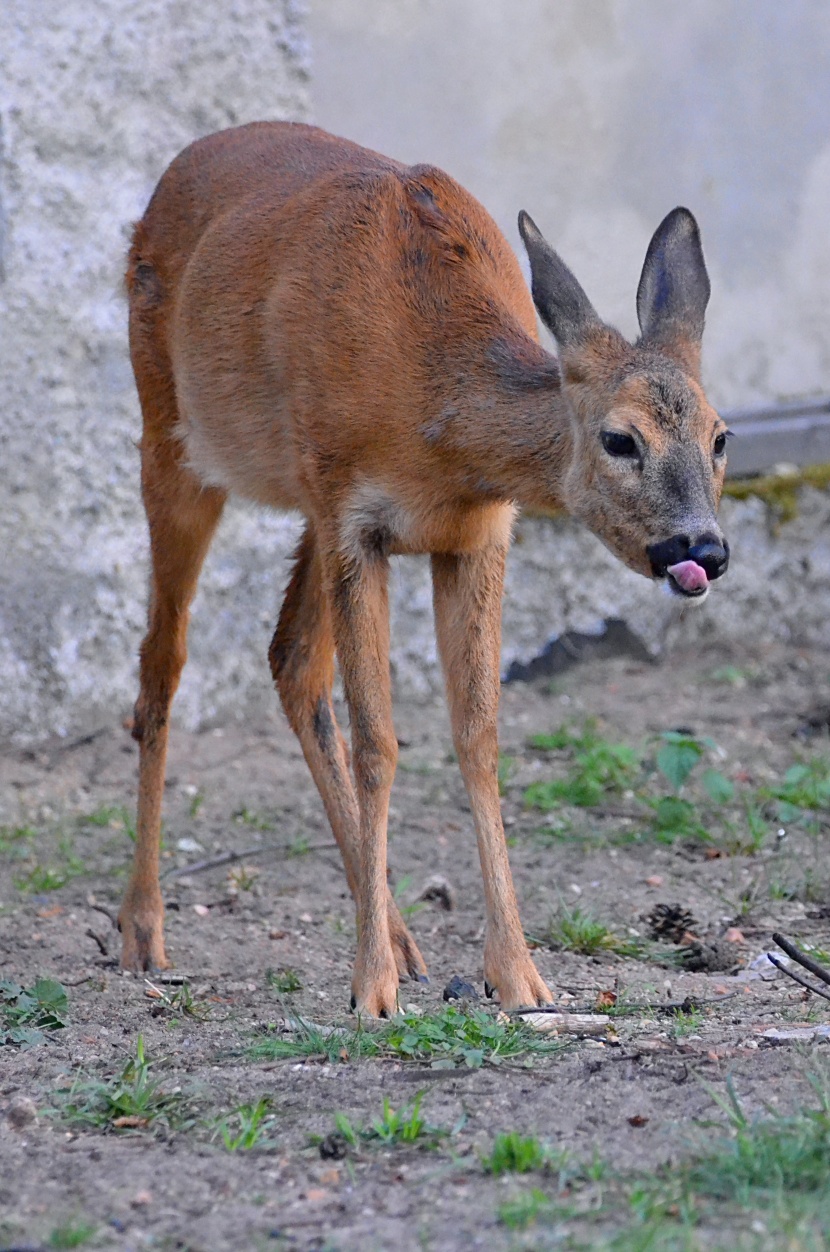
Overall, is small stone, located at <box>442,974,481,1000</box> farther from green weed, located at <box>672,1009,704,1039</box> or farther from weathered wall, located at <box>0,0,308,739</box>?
weathered wall, located at <box>0,0,308,739</box>

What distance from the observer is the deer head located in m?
3.51

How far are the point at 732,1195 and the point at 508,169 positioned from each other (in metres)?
5.46

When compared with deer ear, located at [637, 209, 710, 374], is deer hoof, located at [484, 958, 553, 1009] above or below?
below

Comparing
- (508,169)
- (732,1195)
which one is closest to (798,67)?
(508,169)

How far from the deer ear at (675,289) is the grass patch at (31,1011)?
2.14 metres

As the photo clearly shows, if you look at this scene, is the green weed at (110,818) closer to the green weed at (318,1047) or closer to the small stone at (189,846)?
the small stone at (189,846)

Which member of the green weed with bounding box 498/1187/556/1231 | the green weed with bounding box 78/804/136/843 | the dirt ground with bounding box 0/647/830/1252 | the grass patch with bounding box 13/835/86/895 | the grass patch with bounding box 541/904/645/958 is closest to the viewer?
the green weed with bounding box 498/1187/556/1231

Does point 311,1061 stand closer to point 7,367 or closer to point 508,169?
point 7,367

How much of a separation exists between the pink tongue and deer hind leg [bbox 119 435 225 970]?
2007 millimetres

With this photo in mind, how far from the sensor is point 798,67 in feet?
25.2

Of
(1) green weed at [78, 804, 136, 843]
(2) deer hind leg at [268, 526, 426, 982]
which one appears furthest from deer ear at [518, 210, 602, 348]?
(1) green weed at [78, 804, 136, 843]

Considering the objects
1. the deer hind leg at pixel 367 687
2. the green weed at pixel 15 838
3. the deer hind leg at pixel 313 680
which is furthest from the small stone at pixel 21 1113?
the green weed at pixel 15 838

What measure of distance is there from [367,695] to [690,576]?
3.39ft

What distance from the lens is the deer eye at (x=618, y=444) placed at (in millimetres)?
3617
